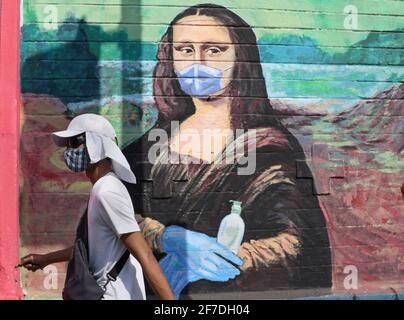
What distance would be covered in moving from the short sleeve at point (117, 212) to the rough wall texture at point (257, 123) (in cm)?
300

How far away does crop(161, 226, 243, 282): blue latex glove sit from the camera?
6012 mm

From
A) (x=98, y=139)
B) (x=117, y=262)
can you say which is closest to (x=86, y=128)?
(x=98, y=139)

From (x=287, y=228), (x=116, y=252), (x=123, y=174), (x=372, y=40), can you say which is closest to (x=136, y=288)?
(x=116, y=252)

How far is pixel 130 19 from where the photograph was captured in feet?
19.8

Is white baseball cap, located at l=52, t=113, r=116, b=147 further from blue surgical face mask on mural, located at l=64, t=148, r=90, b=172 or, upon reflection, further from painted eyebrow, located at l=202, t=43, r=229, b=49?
painted eyebrow, located at l=202, t=43, r=229, b=49

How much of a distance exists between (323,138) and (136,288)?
11.8 ft

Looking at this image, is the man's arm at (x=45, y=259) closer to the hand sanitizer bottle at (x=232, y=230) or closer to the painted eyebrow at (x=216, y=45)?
the hand sanitizer bottle at (x=232, y=230)

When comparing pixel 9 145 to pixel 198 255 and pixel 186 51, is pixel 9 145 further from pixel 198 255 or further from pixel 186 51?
pixel 198 255

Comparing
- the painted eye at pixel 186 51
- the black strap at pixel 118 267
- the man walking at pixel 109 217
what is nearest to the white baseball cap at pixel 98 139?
the man walking at pixel 109 217

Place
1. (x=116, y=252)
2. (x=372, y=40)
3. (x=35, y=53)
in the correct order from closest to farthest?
(x=116, y=252) < (x=35, y=53) < (x=372, y=40)

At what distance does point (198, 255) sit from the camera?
6035 millimetres

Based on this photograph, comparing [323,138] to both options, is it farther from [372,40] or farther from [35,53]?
[35,53]

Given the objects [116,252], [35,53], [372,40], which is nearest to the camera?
[116,252]

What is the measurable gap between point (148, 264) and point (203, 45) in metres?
3.62
